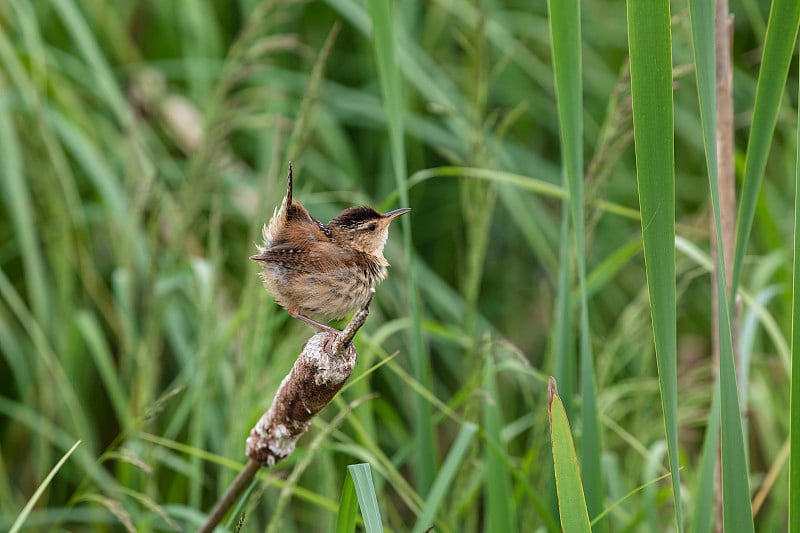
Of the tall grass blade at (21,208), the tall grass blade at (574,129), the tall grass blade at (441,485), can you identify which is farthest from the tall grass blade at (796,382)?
the tall grass blade at (21,208)

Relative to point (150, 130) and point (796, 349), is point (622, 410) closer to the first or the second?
point (796, 349)

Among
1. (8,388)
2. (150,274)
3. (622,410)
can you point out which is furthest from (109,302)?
(622,410)

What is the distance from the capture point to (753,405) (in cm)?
298

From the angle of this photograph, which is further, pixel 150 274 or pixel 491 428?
pixel 150 274

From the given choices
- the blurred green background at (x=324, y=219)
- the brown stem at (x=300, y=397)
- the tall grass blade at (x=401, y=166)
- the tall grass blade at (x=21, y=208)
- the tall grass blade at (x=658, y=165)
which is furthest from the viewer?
the tall grass blade at (x=21, y=208)

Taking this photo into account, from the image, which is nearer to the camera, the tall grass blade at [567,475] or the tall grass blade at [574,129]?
the tall grass blade at [567,475]

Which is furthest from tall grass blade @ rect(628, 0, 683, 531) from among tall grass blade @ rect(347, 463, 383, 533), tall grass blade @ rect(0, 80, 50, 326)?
tall grass blade @ rect(0, 80, 50, 326)

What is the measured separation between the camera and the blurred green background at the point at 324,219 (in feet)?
6.51

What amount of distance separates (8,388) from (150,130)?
1.03 meters

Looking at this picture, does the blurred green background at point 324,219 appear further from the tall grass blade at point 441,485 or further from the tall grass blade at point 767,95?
the tall grass blade at point 767,95

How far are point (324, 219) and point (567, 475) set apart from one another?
1.89 metres

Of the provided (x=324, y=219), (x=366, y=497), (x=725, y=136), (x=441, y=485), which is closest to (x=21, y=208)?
A: (x=324, y=219)

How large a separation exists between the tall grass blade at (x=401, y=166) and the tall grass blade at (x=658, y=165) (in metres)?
0.42

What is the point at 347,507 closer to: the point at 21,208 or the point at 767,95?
the point at 767,95
